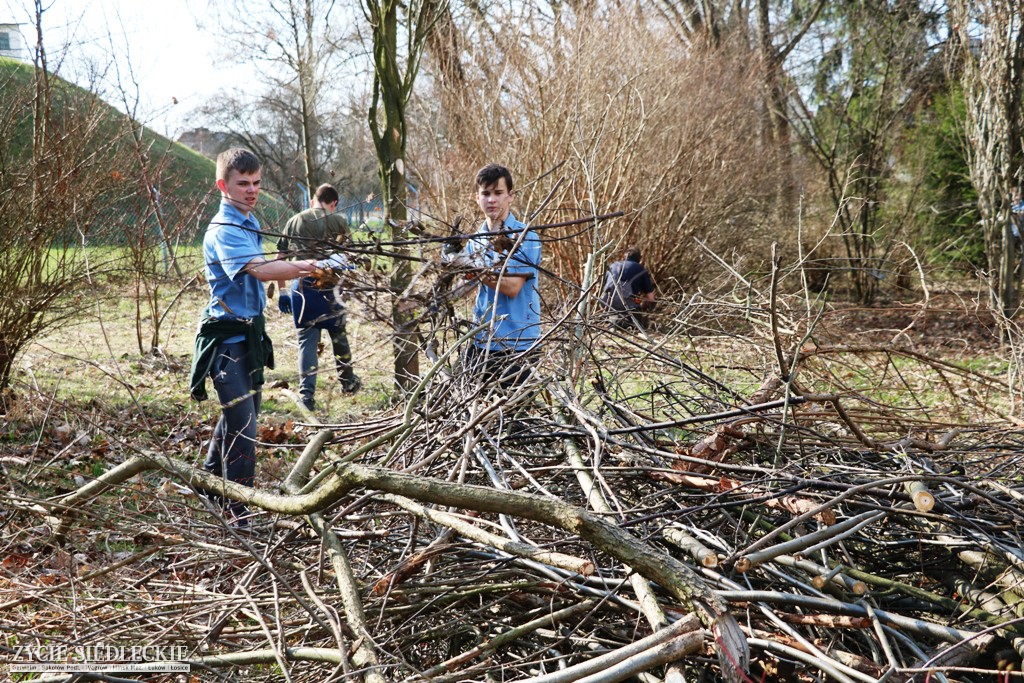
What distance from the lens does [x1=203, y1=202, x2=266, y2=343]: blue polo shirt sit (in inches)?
157

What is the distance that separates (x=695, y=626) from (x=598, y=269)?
2830 mm

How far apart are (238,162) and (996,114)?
8.21m

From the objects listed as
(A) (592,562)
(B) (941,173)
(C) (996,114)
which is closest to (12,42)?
(A) (592,562)

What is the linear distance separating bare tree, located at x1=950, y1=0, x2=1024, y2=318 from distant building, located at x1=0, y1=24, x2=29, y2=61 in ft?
29.2

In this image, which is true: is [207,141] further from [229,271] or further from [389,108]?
[229,271]

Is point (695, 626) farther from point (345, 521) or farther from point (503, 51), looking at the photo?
point (503, 51)

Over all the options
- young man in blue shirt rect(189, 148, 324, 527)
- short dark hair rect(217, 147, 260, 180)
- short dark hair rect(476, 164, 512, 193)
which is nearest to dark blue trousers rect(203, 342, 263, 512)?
young man in blue shirt rect(189, 148, 324, 527)

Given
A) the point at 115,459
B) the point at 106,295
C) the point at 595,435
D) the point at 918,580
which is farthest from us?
the point at 106,295

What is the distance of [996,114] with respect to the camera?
28.7ft

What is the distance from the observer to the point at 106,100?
25.1 feet

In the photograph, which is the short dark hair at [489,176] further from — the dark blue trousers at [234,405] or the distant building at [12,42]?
the distant building at [12,42]

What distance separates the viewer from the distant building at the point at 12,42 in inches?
240

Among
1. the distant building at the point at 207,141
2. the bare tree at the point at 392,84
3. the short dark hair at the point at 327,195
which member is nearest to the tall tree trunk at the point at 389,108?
the bare tree at the point at 392,84

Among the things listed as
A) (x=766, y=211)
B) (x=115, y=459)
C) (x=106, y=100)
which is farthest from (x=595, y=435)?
(x=766, y=211)
